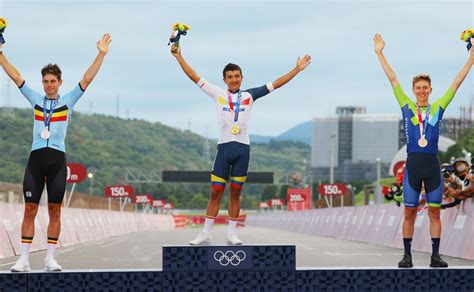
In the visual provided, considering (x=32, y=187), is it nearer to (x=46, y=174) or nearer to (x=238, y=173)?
(x=46, y=174)

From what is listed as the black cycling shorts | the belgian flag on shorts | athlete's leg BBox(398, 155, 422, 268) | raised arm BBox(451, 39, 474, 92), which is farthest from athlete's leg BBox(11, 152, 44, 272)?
raised arm BBox(451, 39, 474, 92)

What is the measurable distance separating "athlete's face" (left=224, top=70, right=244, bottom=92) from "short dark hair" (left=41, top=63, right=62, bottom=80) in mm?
2004

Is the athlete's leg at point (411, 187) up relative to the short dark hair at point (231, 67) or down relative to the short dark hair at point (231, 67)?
down

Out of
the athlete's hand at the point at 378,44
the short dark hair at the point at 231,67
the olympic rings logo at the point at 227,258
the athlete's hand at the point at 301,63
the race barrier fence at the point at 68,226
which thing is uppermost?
the athlete's hand at the point at 378,44

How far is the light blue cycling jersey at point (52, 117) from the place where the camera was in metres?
10.9

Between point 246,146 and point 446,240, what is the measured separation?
37.7 ft

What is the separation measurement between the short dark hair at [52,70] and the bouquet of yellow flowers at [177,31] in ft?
4.50

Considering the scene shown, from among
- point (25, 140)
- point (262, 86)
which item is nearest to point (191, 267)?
point (262, 86)

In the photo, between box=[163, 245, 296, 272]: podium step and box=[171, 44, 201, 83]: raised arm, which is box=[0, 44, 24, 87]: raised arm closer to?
box=[171, 44, 201, 83]: raised arm

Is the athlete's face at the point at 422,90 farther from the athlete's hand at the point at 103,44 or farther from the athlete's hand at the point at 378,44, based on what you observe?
the athlete's hand at the point at 103,44

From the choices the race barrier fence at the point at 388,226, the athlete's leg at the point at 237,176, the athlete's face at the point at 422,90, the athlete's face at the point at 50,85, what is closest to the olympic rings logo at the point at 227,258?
the athlete's leg at the point at 237,176

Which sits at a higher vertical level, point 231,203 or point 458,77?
point 458,77

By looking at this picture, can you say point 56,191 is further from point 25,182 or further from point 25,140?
point 25,140

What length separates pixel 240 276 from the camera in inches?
411
